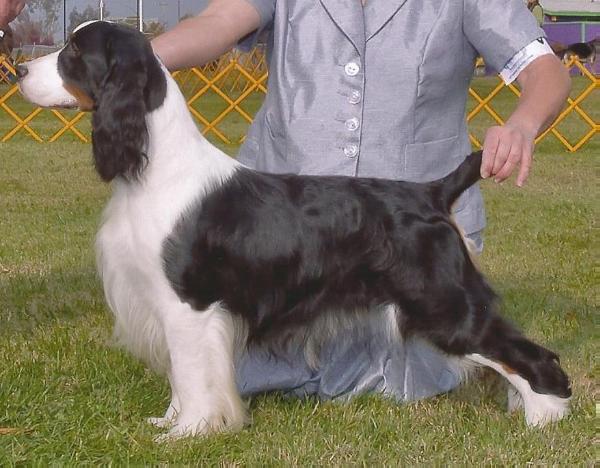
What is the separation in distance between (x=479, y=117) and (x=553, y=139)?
3412 mm

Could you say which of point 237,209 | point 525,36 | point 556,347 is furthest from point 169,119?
point 556,347

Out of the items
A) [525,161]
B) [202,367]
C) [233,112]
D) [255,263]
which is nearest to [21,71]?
[255,263]

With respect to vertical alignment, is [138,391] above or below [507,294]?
above

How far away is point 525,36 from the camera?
3.40m

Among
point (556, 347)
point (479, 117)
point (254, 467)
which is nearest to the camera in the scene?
point (254, 467)

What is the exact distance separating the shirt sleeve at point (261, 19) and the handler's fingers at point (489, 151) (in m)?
1.19

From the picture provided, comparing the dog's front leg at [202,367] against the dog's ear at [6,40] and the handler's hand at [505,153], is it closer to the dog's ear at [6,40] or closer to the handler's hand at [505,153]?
the handler's hand at [505,153]

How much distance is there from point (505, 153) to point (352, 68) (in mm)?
912

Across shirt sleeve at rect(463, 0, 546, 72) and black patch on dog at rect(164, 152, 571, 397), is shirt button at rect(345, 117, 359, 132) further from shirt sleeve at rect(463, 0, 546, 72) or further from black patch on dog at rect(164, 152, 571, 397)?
shirt sleeve at rect(463, 0, 546, 72)

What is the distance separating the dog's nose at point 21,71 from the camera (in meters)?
3.11

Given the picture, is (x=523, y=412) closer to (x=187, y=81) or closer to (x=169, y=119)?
(x=169, y=119)

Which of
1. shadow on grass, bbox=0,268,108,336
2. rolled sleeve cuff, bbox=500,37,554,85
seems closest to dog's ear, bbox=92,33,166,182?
rolled sleeve cuff, bbox=500,37,554,85

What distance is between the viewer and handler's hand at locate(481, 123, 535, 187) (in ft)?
9.80

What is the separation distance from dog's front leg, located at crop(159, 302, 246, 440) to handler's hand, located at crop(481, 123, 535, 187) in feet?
3.29
